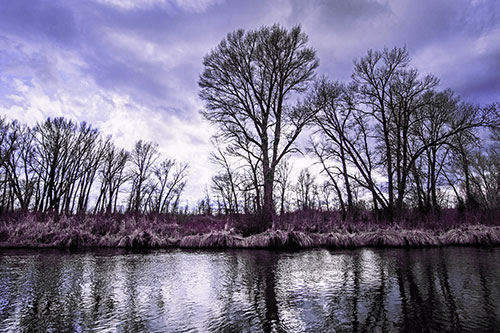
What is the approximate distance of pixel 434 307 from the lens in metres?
3.05

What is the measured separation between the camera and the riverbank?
9.66m

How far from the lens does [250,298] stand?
345cm

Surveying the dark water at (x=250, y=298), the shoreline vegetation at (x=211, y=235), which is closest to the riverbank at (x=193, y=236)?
the shoreline vegetation at (x=211, y=235)

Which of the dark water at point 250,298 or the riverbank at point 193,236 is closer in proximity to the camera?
the dark water at point 250,298

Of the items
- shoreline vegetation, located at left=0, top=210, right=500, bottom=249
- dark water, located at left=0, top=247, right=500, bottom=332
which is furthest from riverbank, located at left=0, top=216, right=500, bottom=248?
dark water, located at left=0, top=247, right=500, bottom=332

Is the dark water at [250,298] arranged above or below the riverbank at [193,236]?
below

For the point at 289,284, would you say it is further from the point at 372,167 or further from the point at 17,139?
the point at 17,139

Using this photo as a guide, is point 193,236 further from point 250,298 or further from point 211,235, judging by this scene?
point 250,298

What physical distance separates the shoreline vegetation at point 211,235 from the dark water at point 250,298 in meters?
4.16

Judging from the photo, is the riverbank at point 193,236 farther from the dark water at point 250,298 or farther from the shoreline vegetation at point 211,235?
the dark water at point 250,298

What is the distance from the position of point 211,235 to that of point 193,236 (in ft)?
2.37

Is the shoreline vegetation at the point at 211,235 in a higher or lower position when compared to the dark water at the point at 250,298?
higher

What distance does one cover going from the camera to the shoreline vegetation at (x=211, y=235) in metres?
9.69

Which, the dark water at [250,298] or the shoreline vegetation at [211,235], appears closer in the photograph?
the dark water at [250,298]
